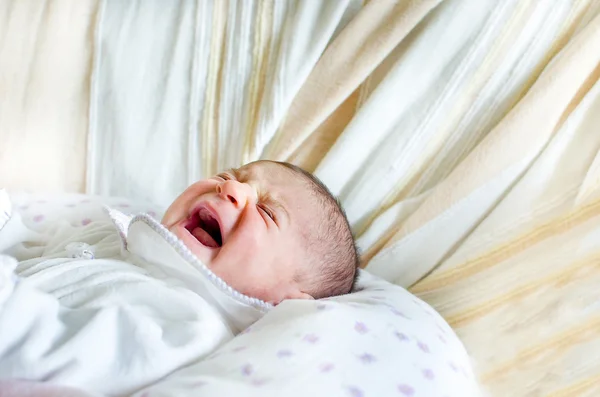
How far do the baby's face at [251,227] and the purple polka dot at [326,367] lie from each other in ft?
0.65

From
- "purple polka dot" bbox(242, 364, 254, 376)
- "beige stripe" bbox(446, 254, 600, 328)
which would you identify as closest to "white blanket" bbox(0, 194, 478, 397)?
"purple polka dot" bbox(242, 364, 254, 376)

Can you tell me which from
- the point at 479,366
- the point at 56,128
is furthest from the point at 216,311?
the point at 56,128

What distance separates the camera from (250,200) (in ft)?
3.37

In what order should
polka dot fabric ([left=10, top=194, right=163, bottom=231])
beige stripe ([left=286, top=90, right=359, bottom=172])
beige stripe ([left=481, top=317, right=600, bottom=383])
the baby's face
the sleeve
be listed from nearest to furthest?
1. the sleeve
2. the baby's face
3. beige stripe ([left=481, top=317, right=600, bottom=383])
4. polka dot fabric ([left=10, top=194, right=163, bottom=231])
5. beige stripe ([left=286, top=90, right=359, bottom=172])

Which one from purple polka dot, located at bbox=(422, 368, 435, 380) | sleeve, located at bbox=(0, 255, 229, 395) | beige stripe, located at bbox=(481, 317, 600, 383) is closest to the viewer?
sleeve, located at bbox=(0, 255, 229, 395)

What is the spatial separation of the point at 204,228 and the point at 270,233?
0.36ft

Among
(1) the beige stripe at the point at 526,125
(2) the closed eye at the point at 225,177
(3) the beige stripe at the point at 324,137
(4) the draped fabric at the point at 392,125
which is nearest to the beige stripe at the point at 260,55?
(4) the draped fabric at the point at 392,125

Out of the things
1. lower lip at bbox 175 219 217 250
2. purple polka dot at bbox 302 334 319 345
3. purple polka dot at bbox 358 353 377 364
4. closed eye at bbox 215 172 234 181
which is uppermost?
closed eye at bbox 215 172 234 181

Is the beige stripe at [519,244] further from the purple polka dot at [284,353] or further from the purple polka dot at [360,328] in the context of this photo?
the purple polka dot at [284,353]

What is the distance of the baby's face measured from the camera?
98 cm

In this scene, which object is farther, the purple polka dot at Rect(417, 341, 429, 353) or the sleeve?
the purple polka dot at Rect(417, 341, 429, 353)

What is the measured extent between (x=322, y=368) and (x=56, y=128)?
75cm

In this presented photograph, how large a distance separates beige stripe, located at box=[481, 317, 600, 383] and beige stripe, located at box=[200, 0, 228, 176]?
1.96 feet

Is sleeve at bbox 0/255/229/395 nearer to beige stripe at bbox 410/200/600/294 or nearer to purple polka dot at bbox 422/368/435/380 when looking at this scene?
purple polka dot at bbox 422/368/435/380
